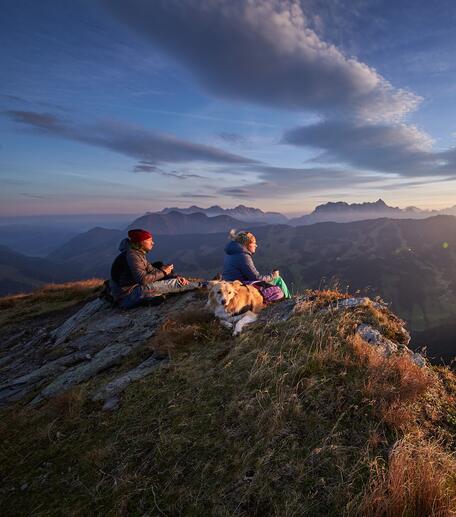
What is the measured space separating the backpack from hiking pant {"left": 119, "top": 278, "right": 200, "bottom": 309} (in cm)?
320

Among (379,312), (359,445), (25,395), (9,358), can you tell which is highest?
(379,312)

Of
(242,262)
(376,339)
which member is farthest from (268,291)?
(376,339)

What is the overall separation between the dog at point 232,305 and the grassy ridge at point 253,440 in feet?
5.41

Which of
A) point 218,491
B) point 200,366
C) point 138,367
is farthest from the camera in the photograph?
point 138,367

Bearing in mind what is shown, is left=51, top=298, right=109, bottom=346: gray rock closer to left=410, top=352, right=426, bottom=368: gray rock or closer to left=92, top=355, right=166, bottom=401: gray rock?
left=92, top=355, right=166, bottom=401: gray rock

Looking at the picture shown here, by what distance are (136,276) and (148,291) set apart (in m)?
0.76

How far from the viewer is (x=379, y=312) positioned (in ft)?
28.7

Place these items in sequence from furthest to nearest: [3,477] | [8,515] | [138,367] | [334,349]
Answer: [138,367]
[334,349]
[3,477]
[8,515]

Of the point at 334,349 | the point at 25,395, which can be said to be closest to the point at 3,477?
the point at 25,395

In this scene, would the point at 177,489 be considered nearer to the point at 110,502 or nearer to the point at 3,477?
the point at 110,502

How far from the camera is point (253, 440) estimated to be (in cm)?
452

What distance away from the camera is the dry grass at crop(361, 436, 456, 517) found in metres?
3.35

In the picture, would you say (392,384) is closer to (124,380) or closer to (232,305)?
(232,305)

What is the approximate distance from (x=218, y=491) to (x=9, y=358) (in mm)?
11694
